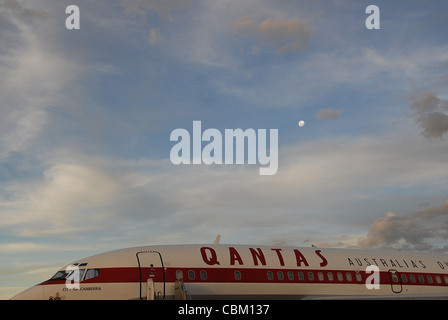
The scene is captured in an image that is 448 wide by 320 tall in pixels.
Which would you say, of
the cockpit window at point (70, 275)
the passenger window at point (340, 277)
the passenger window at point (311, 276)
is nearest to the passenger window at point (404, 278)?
the passenger window at point (340, 277)

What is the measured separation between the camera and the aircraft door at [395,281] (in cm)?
2913

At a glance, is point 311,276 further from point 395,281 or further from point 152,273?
point 152,273

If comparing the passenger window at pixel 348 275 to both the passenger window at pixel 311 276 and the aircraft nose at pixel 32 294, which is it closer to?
the passenger window at pixel 311 276

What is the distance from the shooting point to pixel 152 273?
23734 mm

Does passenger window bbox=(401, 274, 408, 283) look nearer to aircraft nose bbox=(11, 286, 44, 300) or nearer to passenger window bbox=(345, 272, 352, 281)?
passenger window bbox=(345, 272, 352, 281)

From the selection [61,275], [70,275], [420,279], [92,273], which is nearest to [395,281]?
[420,279]

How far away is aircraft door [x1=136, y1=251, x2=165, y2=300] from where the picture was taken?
23.3 m

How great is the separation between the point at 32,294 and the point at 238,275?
10.2m

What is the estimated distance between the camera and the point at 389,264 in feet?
99.0

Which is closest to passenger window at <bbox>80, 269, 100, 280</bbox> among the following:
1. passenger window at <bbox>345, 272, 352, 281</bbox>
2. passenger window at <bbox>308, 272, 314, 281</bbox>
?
passenger window at <bbox>308, 272, 314, 281</bbox>

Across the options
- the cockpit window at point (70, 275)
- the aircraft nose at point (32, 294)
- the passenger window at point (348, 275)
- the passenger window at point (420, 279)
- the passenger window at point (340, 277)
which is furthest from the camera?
the passenger window at point (420, 279)
